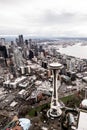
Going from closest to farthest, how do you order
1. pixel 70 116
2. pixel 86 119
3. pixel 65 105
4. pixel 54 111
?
pixel 86 119, pixel 70 116, pixel 54 111, pixel 65 105

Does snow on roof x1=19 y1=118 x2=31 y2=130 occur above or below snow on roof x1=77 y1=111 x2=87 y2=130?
below

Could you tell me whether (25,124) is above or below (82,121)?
below

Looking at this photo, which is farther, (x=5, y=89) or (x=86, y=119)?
(x=5, y=89)

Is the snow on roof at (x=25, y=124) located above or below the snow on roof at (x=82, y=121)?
below

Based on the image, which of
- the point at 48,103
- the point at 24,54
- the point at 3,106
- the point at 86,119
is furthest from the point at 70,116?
the point at 24,54

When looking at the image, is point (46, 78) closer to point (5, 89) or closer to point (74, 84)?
point (74, 84)

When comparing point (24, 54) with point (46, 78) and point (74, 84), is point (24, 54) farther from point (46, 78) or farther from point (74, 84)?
point (74, 84)

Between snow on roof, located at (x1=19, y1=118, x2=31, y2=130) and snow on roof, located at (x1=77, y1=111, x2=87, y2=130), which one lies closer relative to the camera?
snow on roof, located at (x1=77, y1=111, x2=87, y2=130)

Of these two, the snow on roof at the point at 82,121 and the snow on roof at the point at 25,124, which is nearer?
the snow on roof at the point at 82,121

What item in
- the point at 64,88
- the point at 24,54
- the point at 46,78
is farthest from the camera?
the point at 24,54

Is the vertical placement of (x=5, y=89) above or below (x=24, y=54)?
below
